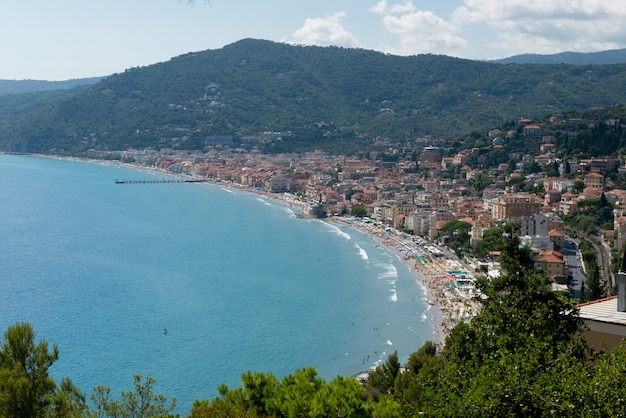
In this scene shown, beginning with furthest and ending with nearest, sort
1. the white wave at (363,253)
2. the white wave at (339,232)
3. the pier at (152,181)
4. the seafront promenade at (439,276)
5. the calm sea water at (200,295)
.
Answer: the pier at (152,181) → the white wave at (339,232) → the white wave at (363,253) → the seafront promenade at (439,276) → the calm sea water at (200,295)

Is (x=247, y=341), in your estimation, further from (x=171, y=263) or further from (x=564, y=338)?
(x=564, y=338)

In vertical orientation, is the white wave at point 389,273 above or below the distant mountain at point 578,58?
below

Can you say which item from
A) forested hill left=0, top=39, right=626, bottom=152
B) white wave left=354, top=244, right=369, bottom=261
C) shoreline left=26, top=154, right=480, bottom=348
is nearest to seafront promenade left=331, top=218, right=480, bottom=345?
shoreline left=26, top=154, right=480, bottom=348

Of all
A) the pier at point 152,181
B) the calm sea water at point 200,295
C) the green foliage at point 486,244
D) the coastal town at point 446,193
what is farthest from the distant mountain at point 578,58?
the green foliage at point 486,244

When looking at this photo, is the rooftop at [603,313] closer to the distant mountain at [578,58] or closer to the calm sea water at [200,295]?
the calm sea water at [200,295]

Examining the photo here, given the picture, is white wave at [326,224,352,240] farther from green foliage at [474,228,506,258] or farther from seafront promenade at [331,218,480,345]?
green foliage at [474,228,506,258]

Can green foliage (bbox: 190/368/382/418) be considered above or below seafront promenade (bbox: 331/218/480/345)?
above
